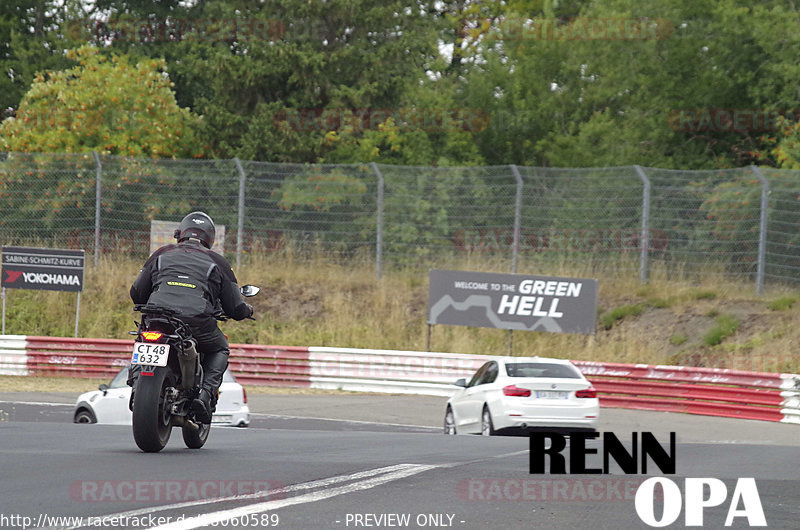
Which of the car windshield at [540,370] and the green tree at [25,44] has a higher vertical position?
the green tree at [25,44]

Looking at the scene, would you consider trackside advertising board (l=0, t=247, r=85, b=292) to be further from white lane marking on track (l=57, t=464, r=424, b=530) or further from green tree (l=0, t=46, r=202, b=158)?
white lane marking on track (l=57, t=464, r=424, b=530)

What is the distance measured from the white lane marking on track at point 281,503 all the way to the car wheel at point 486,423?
8335 mm

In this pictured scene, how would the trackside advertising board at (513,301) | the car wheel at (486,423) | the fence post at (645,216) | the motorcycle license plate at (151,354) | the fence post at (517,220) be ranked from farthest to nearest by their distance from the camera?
the fence post at (517,220)
the fence post at (645,216)
the trackside advertising board at (513,301)
the car wheel at (486,423)
the motorcycle license plate at (151,354)

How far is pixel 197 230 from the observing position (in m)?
9.21

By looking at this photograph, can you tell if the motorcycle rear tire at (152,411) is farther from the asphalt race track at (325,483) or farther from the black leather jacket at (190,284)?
the black leather jacket at (190,284)

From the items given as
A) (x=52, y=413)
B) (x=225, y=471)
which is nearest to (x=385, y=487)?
(x=225, y=471)

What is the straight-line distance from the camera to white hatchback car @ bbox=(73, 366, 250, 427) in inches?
632

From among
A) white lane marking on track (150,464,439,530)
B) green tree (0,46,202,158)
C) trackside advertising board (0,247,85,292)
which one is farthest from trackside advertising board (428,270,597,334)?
white lane marking on track (150,464,439,530)

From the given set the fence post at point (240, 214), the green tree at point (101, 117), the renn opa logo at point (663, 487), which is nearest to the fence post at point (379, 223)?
the fence post at point (240, 214)

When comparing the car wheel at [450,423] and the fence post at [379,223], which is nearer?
the car wheel at [450,423]

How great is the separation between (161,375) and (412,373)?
16.3 metres

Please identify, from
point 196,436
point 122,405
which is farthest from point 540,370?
point 196,436

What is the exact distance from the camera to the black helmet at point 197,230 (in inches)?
362

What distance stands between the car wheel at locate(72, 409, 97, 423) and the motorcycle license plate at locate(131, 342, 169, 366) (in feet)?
27.7
